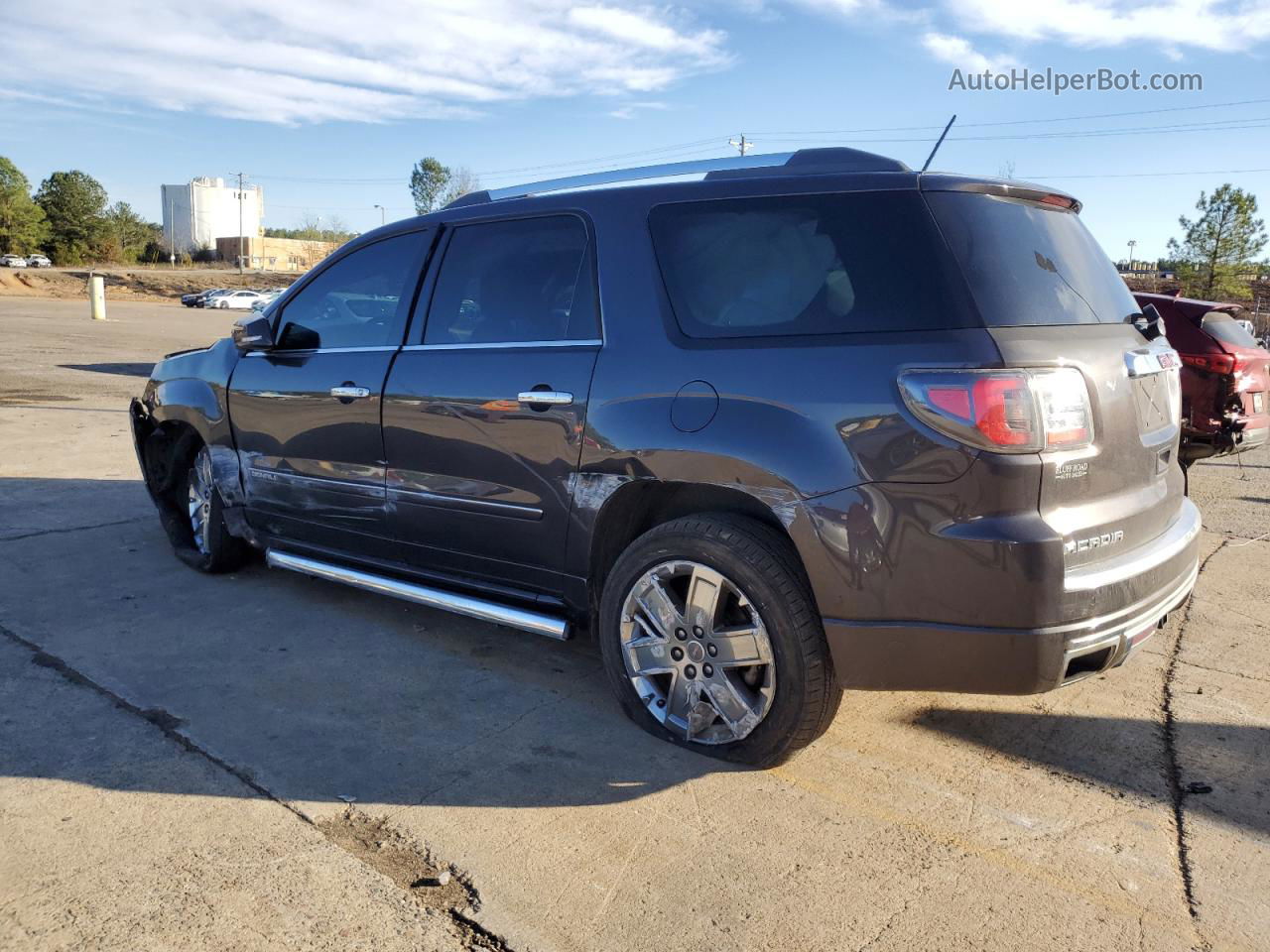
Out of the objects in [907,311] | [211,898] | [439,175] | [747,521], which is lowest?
[211,898]

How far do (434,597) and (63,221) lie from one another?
107 meters

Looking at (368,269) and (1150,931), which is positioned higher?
(368,269)

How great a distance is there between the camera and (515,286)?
4.09m

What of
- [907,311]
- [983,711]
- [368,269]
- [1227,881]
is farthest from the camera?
[368,269]

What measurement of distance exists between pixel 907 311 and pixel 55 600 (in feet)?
13.9

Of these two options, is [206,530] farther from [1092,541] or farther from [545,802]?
[1092,541]

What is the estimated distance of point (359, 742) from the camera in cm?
350

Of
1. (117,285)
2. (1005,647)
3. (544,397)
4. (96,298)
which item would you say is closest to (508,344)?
(544,397)

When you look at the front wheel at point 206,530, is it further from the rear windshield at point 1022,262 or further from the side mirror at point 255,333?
the rear windshield at point 1022,262

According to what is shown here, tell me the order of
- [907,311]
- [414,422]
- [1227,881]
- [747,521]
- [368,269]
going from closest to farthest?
1. [1227,881]
2. [907,311]
3. [747,521]
4. [414,422]
5. [368,269]

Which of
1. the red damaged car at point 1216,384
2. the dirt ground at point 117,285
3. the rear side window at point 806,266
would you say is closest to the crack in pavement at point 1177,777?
the rear side window at point 806,266

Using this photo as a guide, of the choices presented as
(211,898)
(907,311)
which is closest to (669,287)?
(907,311)

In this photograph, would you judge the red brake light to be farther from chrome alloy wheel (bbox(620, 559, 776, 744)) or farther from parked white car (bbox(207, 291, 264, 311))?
parked white car (bbox(207, 291, 264, 311))

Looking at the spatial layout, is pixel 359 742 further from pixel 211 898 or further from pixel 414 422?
pixel 414 422
